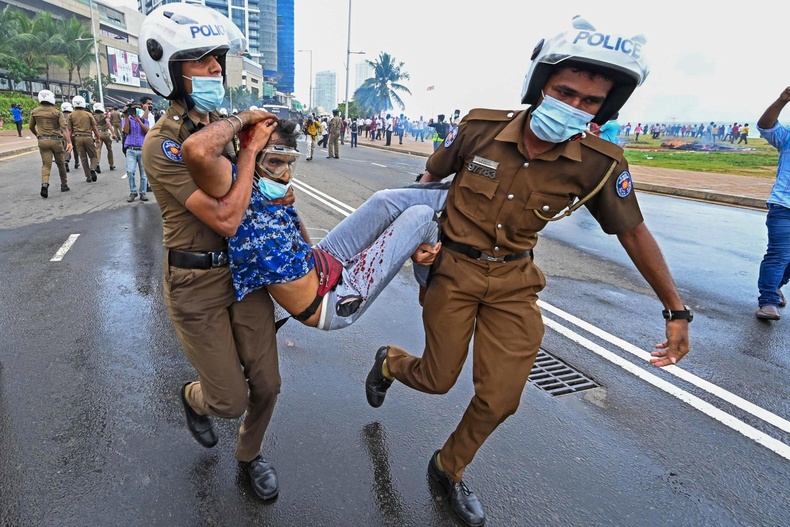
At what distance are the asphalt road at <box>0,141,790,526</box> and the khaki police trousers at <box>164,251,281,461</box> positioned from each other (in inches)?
19.7

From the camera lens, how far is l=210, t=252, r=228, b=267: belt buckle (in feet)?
7.36

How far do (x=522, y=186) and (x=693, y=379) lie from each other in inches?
101

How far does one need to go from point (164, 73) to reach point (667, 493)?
3167mm

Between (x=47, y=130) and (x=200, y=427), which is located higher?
(x=47, y=130)

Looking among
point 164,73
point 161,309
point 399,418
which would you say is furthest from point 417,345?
point 164,73

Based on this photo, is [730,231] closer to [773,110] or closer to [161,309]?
[773,110]

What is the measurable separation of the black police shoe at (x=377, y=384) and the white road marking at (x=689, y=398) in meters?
2.00

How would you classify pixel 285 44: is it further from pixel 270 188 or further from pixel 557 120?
pixel 557 120

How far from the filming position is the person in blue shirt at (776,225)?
16.0 feet

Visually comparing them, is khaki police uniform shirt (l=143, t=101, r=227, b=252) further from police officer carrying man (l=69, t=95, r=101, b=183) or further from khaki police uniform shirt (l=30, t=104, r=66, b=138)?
police officer carrying man (l=69, t=95, r=101, b=183)

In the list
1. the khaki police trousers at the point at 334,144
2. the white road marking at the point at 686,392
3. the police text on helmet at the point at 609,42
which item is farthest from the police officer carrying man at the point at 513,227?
the khaki police trousers at the point at 334,144

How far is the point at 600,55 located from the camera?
204 centimetres

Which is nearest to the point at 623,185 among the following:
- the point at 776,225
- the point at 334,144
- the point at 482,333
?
the point at 482,333

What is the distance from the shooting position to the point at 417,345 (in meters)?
4.24
